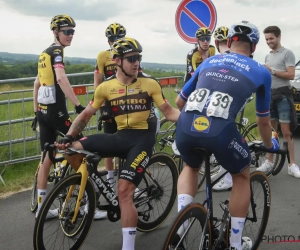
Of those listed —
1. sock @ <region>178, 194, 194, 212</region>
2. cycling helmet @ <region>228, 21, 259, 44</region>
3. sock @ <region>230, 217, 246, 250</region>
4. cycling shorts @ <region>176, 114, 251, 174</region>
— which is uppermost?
cycling helmet @ <region>228, 21, 259, 44</region>

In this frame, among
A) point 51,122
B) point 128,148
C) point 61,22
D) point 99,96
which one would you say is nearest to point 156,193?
point 128,148

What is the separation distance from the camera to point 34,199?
6.23m

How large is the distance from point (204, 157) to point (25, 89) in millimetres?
4792

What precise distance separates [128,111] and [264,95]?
1.38m

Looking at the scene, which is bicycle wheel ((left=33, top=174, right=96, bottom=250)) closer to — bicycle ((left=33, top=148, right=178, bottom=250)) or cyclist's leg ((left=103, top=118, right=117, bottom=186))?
bicycle ((left=33, top=148, right=178, bottom=250))

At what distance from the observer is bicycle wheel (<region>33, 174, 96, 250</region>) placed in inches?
171

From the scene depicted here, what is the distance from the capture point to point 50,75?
19.0 feet

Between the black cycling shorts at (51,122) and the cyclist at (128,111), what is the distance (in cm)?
108

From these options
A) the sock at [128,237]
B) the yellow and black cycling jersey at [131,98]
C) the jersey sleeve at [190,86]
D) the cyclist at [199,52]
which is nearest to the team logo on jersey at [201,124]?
the jersey sleeve at [190,86]

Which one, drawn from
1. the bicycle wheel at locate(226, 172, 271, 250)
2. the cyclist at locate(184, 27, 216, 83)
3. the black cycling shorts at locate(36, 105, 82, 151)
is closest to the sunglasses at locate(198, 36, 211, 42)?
the cyclist at locate(184, 27, 216, 83)

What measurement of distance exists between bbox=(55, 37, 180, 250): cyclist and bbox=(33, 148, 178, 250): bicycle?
25 cm

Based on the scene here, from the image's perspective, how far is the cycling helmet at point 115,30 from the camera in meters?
6.36

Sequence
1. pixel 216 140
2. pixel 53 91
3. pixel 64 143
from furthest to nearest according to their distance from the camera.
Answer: pixel 53 91 → pixel 64 143 → pixel 216 140

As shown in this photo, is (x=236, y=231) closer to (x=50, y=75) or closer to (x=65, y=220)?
(x=65, y=220)
